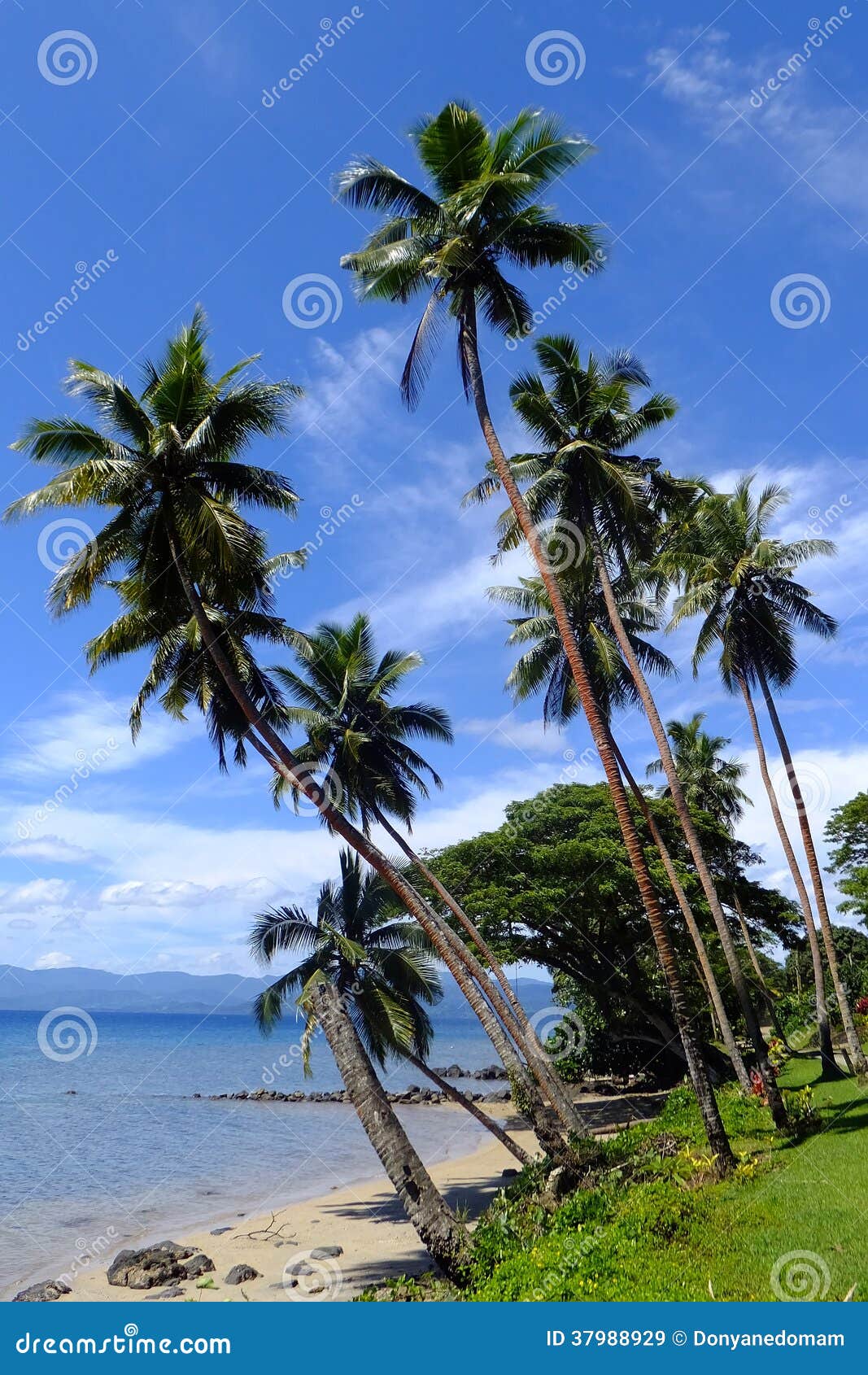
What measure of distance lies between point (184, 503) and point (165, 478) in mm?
685

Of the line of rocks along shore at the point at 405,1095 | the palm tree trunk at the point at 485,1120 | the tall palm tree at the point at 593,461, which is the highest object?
the tall palm tree at the point at 593,461

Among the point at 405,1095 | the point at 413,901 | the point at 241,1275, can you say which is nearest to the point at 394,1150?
the point at 413,901

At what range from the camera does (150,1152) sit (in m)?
32.2

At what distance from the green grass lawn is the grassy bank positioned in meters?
0.02

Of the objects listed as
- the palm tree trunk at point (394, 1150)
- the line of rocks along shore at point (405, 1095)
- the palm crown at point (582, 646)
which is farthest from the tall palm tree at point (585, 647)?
the line of rocks along shore at point (405, 1095)

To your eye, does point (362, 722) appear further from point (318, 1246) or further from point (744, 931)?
point (744, 931)

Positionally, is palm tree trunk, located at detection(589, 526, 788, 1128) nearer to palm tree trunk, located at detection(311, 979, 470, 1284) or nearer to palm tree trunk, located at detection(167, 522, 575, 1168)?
palm tree trunk, located at detection(167, 522, 575, 1168)

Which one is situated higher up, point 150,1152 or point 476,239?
point 476,239

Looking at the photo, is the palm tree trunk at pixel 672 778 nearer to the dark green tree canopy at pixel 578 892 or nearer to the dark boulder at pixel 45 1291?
the dark green tree canopy at pixel 578 892

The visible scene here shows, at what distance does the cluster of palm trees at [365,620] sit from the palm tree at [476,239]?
44 mm

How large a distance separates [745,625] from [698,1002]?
17748 millimetres

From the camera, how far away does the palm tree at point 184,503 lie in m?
14.0

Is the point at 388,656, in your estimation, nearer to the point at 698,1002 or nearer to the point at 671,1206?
the point at 671,1206

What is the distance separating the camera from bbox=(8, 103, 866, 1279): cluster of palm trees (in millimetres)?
13750
